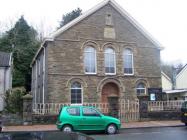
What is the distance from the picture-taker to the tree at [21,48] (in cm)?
4394

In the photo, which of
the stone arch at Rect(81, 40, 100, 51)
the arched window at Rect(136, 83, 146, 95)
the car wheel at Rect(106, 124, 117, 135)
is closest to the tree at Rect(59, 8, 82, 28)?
the stone arch at Rect(81, 40, 100, 51)

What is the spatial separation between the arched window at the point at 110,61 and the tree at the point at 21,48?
18.9 meters

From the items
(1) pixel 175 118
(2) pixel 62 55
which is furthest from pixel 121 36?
(1) pixel 175 118

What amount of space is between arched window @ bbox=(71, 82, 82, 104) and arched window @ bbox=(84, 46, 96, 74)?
1.75 m

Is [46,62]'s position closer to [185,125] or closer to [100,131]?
[100,131]

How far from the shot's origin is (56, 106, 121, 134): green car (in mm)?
15992

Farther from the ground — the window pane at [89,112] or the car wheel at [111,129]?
the window pane at [89,112]

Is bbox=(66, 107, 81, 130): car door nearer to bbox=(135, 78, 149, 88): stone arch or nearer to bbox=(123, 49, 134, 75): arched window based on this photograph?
bbox=(123, 49, 134, 75): arched window

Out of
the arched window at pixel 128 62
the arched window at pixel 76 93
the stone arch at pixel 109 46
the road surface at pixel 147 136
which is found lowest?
the road surface at pixel 147 136

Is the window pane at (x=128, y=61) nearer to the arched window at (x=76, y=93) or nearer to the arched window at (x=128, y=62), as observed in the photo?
the arched window at (x=128, y=62)

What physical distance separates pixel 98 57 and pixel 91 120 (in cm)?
1203

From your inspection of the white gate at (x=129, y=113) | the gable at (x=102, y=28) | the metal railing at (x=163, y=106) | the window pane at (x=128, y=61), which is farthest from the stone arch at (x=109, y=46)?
Answer: the metal railing at (x=163, y=106)

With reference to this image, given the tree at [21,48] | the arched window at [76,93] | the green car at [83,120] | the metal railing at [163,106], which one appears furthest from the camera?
the tree at [21,48]

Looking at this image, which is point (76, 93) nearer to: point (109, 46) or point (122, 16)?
point (109, 46)
